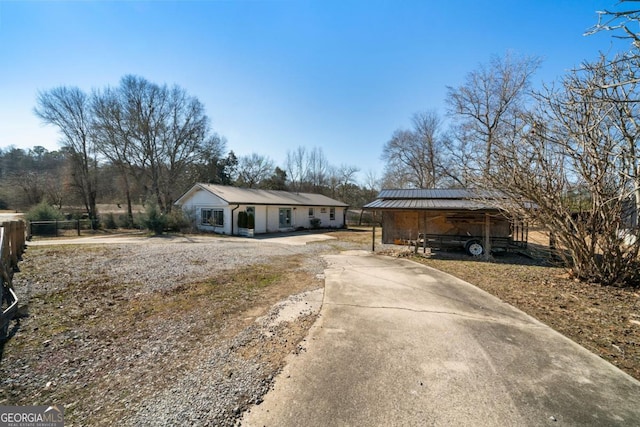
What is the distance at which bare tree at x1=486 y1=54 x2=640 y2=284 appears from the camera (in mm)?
6031

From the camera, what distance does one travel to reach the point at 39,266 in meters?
8.00

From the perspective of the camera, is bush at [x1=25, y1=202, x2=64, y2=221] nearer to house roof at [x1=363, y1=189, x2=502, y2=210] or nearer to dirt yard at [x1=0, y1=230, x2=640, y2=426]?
dirt yard at [x1=0, y1=230, x2=640, y2=426]

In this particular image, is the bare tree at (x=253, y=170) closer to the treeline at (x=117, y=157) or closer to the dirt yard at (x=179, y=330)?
the treeline at (x=117, y=157)

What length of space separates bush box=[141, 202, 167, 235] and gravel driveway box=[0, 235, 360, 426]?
10295 millimetres

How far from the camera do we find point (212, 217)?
19297 millimetres

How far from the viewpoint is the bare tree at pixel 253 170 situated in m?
37.3

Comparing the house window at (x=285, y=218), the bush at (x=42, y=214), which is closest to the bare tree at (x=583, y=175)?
the house window at (x=285, y=218)

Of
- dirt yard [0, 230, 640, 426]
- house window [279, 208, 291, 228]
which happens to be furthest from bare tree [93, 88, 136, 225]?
dirt yard [0, 230, 640, 426]

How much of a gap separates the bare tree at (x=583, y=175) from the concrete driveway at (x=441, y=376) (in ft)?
12.6

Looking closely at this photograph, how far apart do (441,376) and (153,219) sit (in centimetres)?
1932

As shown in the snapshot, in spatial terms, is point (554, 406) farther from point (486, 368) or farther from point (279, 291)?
point (279, 291)

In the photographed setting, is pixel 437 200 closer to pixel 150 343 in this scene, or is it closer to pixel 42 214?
pixel 150 343

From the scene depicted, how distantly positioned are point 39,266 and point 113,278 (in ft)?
10.9

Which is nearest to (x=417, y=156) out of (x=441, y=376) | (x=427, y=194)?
(x=427, y=194)
